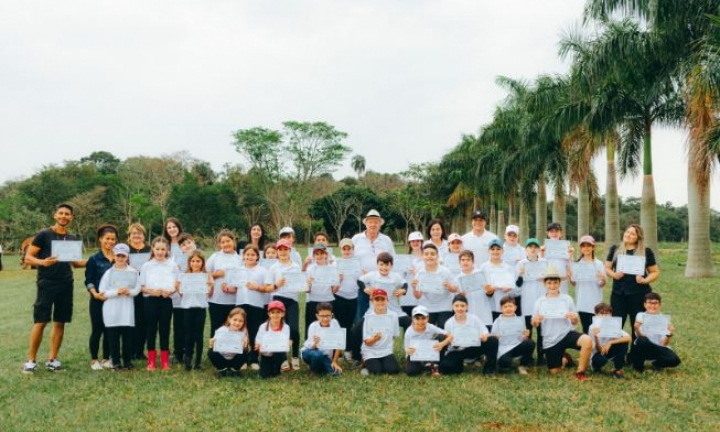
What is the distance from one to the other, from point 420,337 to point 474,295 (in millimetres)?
1070

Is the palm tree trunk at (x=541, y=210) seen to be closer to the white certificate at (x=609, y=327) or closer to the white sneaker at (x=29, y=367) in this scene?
the white certificate at (x=609, y=327)

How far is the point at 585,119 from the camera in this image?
21172 mm

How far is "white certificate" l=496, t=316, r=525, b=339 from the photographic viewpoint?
26.2ft

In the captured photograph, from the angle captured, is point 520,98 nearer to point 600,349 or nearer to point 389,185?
point 600,349

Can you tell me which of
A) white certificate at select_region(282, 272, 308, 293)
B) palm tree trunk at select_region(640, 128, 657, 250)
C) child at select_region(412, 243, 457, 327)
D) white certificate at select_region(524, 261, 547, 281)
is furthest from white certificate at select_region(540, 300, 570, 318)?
palm tree trunk at select_region(640, 128, 657, 250)

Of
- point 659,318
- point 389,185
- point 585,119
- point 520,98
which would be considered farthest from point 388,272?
point 389,185

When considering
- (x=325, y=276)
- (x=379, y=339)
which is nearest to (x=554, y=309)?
(x=379, y=339)

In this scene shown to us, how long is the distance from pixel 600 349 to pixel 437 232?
286cm

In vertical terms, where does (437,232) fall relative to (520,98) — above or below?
below

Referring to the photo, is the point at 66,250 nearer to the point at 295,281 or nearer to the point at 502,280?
the point at 295,281

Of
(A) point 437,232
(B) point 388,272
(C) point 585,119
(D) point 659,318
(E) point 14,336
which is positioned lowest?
(E) point 14,336

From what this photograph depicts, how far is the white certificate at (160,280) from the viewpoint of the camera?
27.1ft

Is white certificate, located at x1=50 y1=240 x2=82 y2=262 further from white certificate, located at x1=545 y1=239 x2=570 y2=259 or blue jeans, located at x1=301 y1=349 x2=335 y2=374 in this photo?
white certificate, located at x1=545 y1=239 x2=570 y2=259

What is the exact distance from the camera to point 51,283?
8102 millimetres
